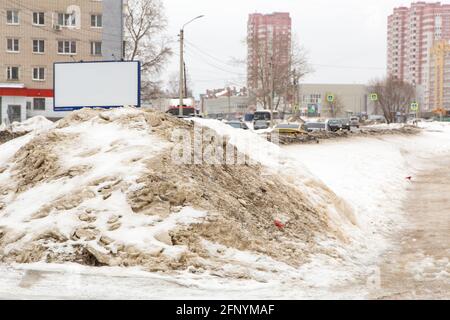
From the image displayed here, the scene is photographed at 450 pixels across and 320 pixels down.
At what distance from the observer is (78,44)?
57.7 m

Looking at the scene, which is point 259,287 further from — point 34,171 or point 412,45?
point 412,45

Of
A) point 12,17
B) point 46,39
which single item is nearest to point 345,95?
point 46,39

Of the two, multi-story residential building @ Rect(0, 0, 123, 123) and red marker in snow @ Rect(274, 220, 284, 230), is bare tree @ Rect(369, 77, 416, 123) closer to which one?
multi-story residential building @ Rect(0, 0, 123, 123)

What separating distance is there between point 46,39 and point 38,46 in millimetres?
1009

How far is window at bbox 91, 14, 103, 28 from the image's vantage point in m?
57.6

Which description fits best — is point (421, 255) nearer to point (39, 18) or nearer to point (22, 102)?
point (22, 102)

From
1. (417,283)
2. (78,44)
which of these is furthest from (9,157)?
(78,44)

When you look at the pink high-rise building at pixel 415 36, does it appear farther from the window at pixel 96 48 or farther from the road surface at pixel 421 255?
the road surface at pixel 421 255

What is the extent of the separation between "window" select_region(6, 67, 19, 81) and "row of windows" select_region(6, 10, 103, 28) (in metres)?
4.19

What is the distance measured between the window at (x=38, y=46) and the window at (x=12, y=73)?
2.47 meters

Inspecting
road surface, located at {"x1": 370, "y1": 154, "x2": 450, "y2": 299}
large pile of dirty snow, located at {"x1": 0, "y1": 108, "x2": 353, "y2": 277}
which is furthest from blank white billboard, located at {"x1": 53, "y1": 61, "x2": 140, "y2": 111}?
road surface, located at {"x1": 370, "y1": 154, "x2": 450, "y2": 299}

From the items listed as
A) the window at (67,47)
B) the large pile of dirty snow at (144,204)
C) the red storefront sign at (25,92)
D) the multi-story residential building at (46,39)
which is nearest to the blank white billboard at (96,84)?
the large pile of dirty snow at (144,204)
